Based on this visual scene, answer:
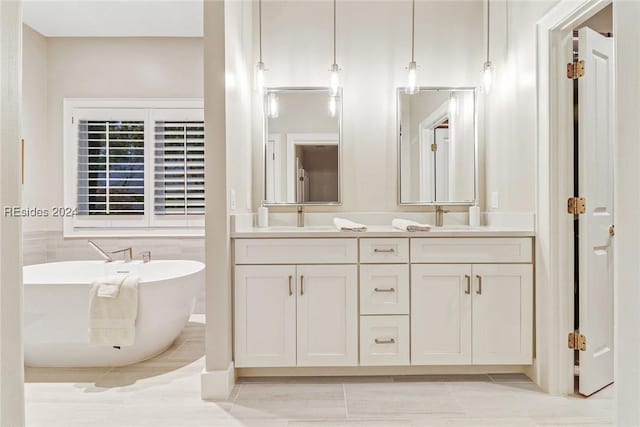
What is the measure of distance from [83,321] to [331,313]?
156 cm

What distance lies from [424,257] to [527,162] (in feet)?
2.80

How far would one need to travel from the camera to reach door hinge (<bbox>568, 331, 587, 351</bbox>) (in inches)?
88.4

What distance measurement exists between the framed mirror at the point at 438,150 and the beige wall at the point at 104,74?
2.01 m

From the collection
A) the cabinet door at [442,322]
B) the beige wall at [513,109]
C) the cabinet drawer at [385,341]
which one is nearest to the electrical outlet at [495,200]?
the beige wall at [513,109]

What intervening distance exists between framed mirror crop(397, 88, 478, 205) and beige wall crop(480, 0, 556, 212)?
0.13 m

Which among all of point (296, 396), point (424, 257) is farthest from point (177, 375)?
point (424, 257)

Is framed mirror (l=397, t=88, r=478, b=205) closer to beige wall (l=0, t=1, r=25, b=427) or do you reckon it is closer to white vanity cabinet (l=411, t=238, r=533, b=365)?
white vanity cabinet (l=411, t=238, r=533, b=365)

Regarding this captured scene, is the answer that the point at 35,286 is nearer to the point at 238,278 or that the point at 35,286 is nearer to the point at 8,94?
the point at 238,278

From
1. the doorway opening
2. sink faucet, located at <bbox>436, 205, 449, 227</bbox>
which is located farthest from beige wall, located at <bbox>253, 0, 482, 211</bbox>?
the doorway opening

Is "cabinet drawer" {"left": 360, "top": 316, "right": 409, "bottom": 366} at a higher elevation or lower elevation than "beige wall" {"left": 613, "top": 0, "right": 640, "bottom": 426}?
lower

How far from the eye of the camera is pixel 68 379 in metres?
2.49

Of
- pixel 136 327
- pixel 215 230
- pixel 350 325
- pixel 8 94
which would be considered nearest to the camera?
pixel 8 94

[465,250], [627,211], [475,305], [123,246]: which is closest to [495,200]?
[465,250]

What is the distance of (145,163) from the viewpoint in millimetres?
3828
